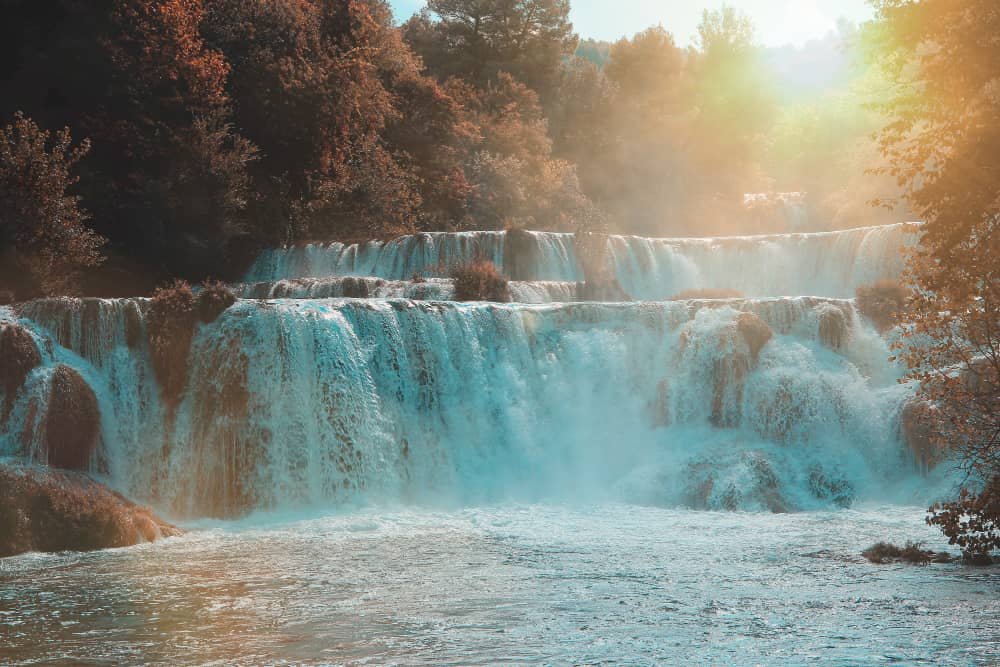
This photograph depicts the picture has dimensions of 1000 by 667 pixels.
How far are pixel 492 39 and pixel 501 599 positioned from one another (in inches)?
1838

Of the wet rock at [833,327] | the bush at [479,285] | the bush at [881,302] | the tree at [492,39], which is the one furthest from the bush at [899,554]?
the tree at [492,39]

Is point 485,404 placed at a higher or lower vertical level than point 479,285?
lower

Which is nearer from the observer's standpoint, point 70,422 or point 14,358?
point 14,358

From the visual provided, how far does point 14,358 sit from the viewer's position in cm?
1484

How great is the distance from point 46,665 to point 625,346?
13583 millimetres

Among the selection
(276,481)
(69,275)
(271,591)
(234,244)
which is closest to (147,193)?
(234,244)

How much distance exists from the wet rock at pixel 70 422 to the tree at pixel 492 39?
3805cm

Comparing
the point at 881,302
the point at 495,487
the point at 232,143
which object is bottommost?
the point at 495,487

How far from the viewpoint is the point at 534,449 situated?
17.9 m

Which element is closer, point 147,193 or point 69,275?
point 69,275

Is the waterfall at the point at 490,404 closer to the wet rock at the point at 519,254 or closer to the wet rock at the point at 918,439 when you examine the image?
the wet rock at the point at 918,439

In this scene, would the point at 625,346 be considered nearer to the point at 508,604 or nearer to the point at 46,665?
the point at 508,604

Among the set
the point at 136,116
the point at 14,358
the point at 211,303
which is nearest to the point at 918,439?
the point at 211,303

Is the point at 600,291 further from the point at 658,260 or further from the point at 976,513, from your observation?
the point at 976,513
